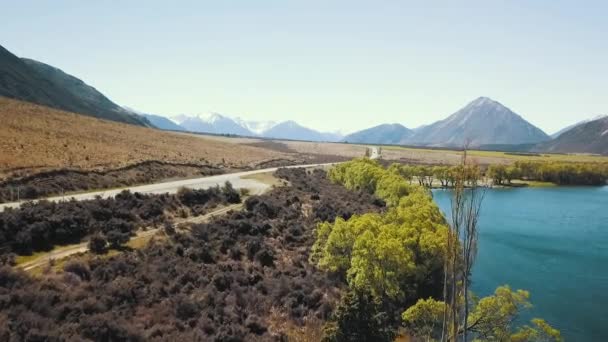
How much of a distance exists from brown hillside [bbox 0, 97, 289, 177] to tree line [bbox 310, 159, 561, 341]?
3870cm

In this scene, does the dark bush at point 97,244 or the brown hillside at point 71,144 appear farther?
the brown hillside at point 71,144

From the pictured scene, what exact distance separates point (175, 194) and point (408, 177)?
356ft

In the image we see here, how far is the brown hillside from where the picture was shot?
194 feet

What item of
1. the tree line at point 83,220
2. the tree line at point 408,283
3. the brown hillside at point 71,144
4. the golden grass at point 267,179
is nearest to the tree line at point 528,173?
the brown hillside at point 71,144

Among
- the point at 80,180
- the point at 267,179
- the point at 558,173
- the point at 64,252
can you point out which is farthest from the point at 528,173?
the point at 64,252

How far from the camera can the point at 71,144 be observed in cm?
7419

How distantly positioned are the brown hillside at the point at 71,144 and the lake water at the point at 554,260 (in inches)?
2127

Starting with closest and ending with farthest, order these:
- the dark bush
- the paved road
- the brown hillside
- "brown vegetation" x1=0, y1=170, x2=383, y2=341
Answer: "brown vegetation" x1=0, y1=170, x2=383, y2=341
the dark bush
the paved road
the brown hillside

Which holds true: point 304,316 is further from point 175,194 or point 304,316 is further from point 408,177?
point 408,177

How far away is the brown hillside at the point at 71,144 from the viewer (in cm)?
5925

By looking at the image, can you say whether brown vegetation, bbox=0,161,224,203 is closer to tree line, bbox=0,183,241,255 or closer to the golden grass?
tree line, bbox=0,183,241,255

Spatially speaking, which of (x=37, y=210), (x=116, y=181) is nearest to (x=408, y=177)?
(x=116, y=181)

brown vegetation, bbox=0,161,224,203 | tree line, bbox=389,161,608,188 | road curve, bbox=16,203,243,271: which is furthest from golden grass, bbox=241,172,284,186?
tree line, bbox=389,161,608,188

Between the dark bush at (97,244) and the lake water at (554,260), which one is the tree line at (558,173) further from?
the dark bush at (97,244)
